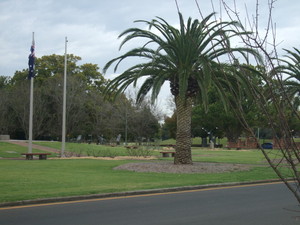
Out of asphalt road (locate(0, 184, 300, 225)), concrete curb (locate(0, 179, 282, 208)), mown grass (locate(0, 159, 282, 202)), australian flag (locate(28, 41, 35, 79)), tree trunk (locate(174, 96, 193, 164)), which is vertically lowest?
asphalt road (locate(0, 184, 300, 225))

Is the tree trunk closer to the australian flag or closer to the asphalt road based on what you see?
the asphalt road

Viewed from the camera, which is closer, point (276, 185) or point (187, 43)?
point (276, 185)

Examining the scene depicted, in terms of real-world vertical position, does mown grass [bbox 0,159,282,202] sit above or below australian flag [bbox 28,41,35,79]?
below

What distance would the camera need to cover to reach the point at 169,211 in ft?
29.5

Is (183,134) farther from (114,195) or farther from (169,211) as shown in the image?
(169,211)

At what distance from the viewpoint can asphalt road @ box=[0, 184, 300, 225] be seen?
7.96m

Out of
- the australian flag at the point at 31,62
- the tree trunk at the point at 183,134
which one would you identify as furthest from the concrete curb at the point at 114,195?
the australian flag at the point at 31,62

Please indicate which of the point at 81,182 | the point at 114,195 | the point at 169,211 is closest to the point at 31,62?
the point at 81,182

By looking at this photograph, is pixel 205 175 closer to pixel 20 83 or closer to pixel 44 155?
pixel 44 155

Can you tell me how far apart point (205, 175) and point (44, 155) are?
13.5m

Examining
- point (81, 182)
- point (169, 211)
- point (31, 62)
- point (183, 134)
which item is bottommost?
point (169, 211)

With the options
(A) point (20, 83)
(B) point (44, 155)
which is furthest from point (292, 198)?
(A) point (20, 83)

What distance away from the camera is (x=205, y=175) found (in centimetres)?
1673

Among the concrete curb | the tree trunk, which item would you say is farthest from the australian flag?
the concrete curb
